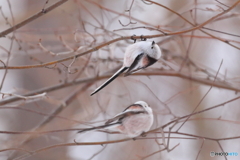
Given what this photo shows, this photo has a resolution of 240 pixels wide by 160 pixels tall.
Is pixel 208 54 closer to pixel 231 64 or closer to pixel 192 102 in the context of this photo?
pixel 231 64

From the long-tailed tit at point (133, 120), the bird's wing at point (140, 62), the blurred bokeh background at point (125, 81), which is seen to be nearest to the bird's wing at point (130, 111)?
the long-tailed tit at point (133, 120)

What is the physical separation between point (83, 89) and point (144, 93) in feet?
2.46

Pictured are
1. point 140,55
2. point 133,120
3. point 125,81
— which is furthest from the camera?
point 125,81

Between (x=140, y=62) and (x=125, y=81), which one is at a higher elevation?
(x=125, y=81)

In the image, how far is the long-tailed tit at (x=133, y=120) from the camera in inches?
56.1

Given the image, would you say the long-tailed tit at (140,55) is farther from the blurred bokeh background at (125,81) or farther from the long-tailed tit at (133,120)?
the blurred bokeh background at (125,81)

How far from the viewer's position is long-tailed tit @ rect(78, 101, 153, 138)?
1.43m

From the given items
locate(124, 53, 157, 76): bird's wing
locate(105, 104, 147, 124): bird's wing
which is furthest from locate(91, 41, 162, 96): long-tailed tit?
locate(105, 104, 147, 124): bird's wing

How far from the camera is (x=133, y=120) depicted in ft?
4.76

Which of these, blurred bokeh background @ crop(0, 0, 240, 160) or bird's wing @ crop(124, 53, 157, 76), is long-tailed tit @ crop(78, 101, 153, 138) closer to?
bird's wing @ crop(124, 53, 157, 76)

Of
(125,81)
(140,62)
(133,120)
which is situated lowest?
(133,120)

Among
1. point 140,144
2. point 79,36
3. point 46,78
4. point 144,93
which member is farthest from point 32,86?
point 140,144

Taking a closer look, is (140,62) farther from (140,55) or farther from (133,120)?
(133,120)

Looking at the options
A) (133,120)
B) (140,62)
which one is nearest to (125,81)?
(133,120)
